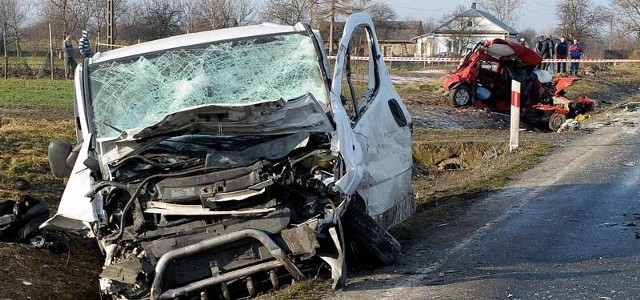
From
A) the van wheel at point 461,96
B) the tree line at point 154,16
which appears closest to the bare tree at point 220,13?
the tree line at point 154,16

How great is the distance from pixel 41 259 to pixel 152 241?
5.52 ft

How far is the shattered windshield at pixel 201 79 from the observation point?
6.30m

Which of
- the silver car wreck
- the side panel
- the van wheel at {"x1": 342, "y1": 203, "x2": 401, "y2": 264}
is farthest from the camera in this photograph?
the side panel

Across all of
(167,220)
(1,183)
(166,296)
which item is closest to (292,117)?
(167,220)

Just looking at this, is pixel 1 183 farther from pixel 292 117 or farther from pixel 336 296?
pixel 336 296

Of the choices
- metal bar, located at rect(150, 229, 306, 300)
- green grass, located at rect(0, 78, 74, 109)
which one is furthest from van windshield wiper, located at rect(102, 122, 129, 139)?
green grass, located at rect(0, 78, 74, 109)

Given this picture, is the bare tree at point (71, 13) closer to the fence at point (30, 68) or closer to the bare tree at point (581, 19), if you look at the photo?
the fence at point (30, 68)

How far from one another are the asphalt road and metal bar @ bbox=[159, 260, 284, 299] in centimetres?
48

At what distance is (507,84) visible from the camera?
1986cm

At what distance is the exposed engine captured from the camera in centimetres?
538

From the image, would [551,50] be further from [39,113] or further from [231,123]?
[231,123]

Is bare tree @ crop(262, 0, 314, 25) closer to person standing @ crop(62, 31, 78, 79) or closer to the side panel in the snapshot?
person standing @ crop(62, 31, 78, 79)

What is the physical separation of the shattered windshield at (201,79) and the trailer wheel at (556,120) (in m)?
13.1

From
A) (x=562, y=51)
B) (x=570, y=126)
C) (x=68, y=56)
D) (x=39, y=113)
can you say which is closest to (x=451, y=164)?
(x=570, y=126)
